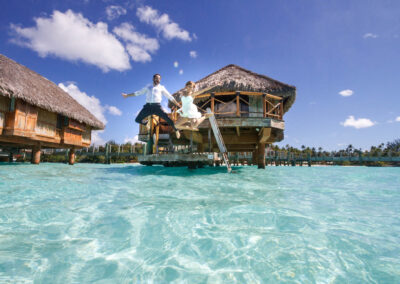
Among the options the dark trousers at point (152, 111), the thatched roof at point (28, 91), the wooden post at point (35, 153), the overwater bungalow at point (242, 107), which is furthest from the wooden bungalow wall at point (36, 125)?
the dark trousers at point (152, 111)

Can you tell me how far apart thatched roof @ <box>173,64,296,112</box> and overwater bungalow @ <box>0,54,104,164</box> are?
592 cm

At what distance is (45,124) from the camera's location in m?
8.98

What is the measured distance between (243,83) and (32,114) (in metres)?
9.65

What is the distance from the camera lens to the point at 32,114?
26.8 ft

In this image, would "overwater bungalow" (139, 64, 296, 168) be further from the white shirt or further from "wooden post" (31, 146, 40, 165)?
"wooden post" (31, 146, 40, 165)

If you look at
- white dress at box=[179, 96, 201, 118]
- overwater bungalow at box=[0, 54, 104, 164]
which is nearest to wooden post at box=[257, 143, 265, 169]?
white dress at box=[179, 96, 201, 118]

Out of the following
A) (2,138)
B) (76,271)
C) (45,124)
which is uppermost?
(45,124)

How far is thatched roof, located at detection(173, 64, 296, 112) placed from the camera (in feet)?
31.2

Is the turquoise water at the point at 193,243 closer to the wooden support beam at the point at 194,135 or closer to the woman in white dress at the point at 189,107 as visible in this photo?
the woman in white dress at the point at 189,107

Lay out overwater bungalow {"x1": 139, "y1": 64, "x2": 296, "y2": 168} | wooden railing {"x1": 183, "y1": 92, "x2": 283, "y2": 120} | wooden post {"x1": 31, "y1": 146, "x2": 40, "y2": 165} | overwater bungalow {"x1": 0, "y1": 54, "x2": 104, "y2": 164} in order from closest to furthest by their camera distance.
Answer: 1. overwater bungalow {"x1": 0, "y1": 54, "x2": 104, "y2": 164}
2. overwater bungalow {"x1": 139, "y1": 64, "x2": 296, "y2": 168}
3. wooden railing {"x1": 183, "y1": 92, "x2": 283, "y2": 120}
4. wooden post {"x1": 31, "y1": 146, "x2": 40, "y2": 165}

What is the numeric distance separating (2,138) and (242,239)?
10.5 meters

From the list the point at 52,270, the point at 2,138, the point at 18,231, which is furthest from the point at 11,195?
the point at 2,138

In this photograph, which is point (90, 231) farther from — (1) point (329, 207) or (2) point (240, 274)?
(1) point (329, 207)

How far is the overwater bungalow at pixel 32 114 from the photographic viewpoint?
7.29 m
